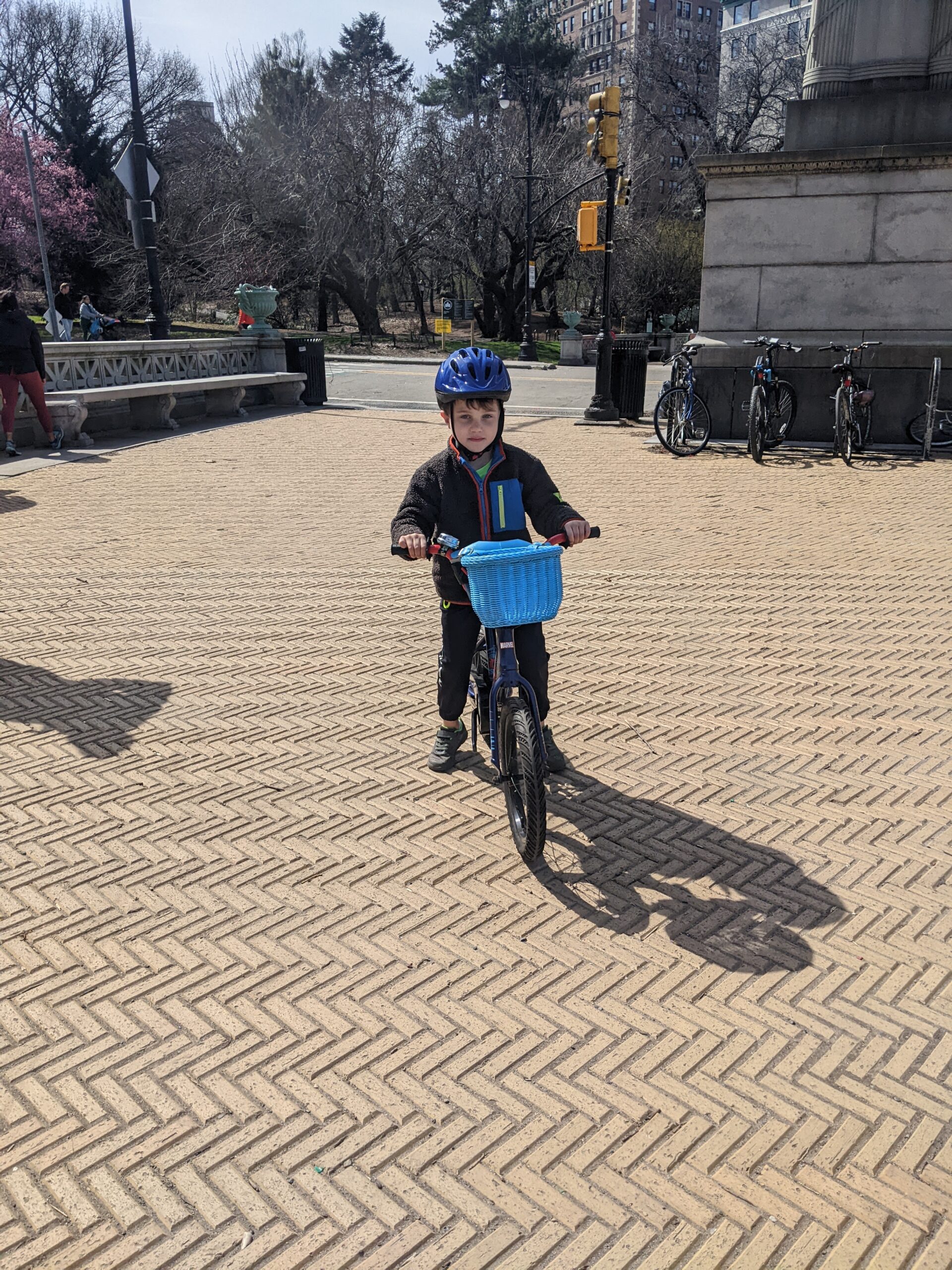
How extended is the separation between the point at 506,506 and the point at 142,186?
46.0ft

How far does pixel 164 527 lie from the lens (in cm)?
873

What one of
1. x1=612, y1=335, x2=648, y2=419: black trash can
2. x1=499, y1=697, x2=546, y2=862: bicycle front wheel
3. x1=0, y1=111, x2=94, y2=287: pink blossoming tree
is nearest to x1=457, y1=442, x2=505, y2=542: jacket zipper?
x1=499, y1=697, x2=546, y2=862: bicycle front wheel

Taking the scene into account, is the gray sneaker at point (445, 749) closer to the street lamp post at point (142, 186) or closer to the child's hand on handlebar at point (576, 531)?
the child's hand on handlebar at point (576, 531)

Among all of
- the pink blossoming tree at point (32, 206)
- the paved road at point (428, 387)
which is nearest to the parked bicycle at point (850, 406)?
the paved road at point (428, 387)

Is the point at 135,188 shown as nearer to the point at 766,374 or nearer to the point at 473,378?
the point at 766,374

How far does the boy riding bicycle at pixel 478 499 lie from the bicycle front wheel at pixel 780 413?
8.43 metres

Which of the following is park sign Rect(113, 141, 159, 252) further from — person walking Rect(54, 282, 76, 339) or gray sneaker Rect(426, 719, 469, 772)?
person walking Rect(54, 282, 76, 339)

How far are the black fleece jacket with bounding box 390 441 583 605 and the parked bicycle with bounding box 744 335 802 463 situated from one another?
8129 millimetres

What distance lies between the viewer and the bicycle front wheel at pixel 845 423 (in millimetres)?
11008


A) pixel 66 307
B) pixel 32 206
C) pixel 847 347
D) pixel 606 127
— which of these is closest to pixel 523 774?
pixel 847 347

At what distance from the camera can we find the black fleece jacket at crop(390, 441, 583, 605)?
3732 mm

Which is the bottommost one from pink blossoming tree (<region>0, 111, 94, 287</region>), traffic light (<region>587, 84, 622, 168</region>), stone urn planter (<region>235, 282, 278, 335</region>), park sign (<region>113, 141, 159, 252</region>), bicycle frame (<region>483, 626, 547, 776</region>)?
bicycle frame (<region>483, 626, 547, 776</region>)

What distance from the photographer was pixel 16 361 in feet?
36.9

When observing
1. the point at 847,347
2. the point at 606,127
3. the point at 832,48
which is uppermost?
the point at 832,48
